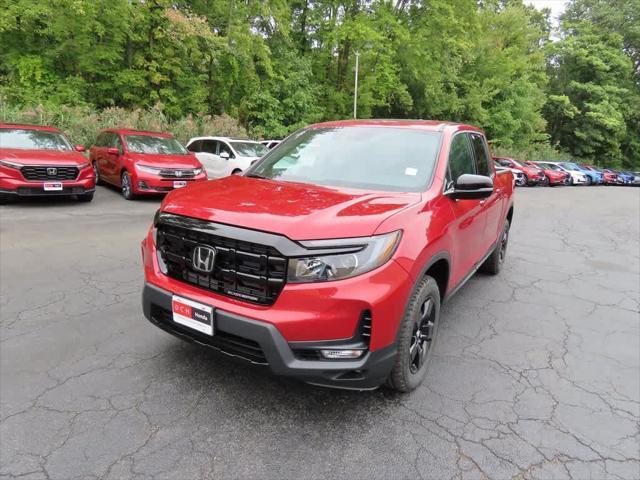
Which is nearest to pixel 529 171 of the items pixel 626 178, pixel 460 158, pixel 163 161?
pixel 626 178

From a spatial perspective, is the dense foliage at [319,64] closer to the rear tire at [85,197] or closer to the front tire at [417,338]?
the rear tire at [85,197]

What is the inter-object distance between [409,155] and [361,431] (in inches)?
79.3

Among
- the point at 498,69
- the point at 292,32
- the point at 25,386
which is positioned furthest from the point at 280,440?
the point at 498,69

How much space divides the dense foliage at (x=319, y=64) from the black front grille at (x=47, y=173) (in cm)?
788

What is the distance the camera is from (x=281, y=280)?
7.52 ft

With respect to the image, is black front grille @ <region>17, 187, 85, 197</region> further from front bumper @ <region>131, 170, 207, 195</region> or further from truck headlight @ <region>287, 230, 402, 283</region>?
truck headlight @ <region>287, 230, 402, 283</region>

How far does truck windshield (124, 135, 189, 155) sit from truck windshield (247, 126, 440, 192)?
25.3 ft

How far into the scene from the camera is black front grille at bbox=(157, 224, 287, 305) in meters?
2.31

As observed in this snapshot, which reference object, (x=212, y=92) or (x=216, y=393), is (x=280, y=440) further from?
(x=212, y=92)

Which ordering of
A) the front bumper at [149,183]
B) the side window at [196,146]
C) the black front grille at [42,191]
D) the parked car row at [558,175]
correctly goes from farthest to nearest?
the parked car row at [558,175]
the side window at [196,146]
the front bumper at [149,183]
the black front grille at [42,191]

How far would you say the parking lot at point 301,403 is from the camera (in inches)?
90.0

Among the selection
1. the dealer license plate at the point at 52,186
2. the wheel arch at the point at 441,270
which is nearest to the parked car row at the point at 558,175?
the dealer license plate at the point at 52,186

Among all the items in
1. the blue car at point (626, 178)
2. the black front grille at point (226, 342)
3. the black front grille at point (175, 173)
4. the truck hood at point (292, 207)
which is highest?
the truck hood at point (292, 207)

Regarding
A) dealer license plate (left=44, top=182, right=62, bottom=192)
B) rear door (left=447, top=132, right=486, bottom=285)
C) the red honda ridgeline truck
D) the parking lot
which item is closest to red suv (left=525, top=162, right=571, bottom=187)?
the parking lot
